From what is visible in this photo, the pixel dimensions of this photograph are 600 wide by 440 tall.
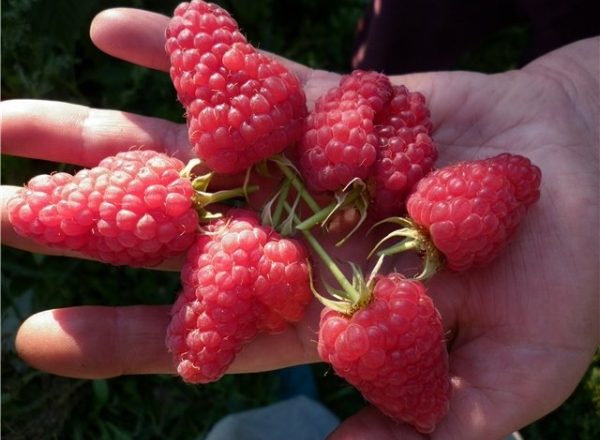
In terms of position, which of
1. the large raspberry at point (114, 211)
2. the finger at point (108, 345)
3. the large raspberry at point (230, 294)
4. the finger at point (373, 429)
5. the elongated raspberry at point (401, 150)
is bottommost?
the finger at point (108, 345)

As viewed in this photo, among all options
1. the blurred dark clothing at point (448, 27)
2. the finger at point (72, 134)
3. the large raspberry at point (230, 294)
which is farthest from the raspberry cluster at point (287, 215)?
the blurred dark clothing at point (448, 27)

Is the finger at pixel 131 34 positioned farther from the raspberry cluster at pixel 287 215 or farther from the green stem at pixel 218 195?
the green stem at pixel 218 195

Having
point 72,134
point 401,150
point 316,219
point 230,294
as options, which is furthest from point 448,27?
point 230,294

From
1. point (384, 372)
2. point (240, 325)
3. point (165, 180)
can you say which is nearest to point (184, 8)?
point (165, 180)

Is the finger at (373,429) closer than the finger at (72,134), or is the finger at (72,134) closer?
the finger at (373,429)

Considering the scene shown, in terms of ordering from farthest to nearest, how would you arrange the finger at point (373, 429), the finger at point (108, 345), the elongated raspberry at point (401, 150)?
the finger at point (108, 345) → the elongated raspberry at point (401, 150) → the finger at point (373, 429)

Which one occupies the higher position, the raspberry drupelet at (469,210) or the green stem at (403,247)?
the raspberry drupelet at (469,210)

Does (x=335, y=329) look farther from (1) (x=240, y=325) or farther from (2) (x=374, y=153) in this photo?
(2) (x=374, y=153)

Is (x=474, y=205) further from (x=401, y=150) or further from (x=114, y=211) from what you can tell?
(x=114, y=211)
